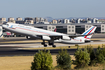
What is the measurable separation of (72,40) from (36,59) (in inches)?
1655

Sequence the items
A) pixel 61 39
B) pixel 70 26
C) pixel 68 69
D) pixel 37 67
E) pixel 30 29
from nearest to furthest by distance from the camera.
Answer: pixel 37 67 < pixel 68 69 < pixel 30 29 < pixel 61 39 < pixel 70 26

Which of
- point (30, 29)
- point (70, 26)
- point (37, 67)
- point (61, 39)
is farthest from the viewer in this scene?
point (70, 26)

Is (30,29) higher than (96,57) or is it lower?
higher

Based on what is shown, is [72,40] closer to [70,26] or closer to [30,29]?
[30,29]

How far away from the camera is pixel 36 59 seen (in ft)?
69.1

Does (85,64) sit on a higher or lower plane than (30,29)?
lower

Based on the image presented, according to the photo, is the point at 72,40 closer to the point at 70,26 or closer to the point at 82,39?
the point at 82,39

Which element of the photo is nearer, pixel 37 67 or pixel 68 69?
pixel 37 67

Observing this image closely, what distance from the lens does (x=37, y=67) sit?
68.0 ft

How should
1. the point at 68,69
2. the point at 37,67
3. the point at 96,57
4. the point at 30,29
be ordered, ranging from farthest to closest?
the point at 30,29, the point at 96,57, the point at 68,69, the point at 37,67

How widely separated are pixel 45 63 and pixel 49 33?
37.6 m

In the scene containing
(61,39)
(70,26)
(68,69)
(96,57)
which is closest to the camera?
(68,69)

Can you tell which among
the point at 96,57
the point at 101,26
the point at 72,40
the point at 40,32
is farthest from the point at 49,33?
the point at 101,26

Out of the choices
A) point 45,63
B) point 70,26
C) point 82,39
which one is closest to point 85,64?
point 45,63
